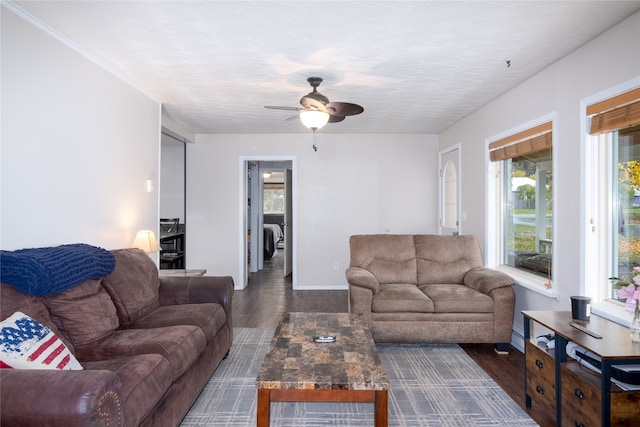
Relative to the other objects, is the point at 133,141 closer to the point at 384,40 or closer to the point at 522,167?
the point at 384,40

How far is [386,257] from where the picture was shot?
4168 mm

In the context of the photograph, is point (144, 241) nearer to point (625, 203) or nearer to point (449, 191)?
point (625, 203)

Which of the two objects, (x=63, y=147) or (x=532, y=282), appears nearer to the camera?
(x=63, y=147)

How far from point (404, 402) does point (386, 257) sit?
184 centimetres

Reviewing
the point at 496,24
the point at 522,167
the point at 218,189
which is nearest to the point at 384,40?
the point at 496,24

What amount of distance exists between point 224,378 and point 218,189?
3.74m

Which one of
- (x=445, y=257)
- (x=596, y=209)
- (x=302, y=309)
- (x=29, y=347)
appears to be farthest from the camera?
(x=302, y=309)

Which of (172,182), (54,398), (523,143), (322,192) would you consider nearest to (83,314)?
(54,398)

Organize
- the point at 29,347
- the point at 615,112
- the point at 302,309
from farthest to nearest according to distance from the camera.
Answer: the point at 302,309, the point at 615,112, the point at 29,347

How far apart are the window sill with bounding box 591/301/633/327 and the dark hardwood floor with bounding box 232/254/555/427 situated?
74 cm

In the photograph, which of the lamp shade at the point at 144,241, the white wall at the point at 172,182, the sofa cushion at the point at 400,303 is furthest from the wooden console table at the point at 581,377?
the white wall at the point at 172,182

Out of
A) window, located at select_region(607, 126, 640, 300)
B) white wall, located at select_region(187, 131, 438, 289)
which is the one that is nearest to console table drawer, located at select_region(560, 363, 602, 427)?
window, located at select_region(607, 126, 640, 300)

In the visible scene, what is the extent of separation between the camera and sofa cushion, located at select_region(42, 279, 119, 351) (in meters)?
2.06

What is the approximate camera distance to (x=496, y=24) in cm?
243
